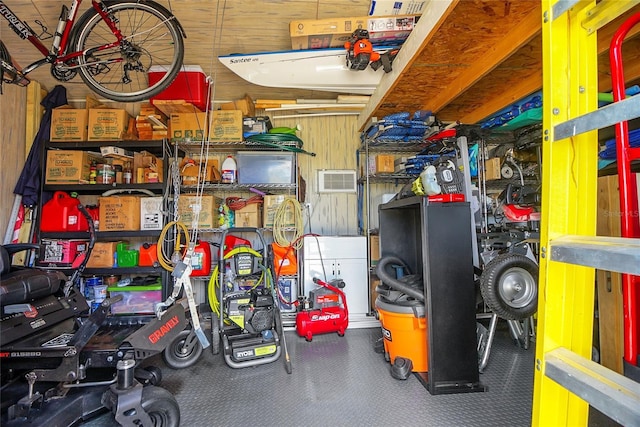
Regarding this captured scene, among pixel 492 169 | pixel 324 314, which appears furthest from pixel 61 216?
pixel 492 169

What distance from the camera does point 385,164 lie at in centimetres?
Result: 352

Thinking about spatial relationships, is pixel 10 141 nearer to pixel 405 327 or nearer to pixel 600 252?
pixel 405 327

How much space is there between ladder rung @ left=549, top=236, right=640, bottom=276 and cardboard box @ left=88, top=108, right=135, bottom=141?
12.7ft

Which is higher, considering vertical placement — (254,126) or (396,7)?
(396,7)

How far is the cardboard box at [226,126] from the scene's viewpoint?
3.32 meters

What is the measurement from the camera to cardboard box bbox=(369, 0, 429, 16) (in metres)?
2.43

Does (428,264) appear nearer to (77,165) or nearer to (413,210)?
(413,210)

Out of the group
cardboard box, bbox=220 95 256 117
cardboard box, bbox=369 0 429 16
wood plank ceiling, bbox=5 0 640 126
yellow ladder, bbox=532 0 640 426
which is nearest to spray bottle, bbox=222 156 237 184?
cardboard box, bbox=220 95 256 117

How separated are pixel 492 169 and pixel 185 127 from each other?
351 centimetres

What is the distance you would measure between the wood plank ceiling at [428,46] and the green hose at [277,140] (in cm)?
65

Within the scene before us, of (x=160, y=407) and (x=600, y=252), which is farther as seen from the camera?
(x=160, y=407)

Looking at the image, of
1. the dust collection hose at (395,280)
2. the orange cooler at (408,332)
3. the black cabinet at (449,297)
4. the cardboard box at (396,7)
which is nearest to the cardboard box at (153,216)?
the dust collection hose at (395,280)

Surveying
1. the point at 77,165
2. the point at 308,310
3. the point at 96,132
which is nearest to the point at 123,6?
the point at 96,132

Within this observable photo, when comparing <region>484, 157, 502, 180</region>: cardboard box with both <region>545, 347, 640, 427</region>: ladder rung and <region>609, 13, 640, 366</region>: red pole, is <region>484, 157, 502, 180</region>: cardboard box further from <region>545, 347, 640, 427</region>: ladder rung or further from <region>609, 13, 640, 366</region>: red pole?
<region>545, 347, 640, 427</region>: ladder rung
